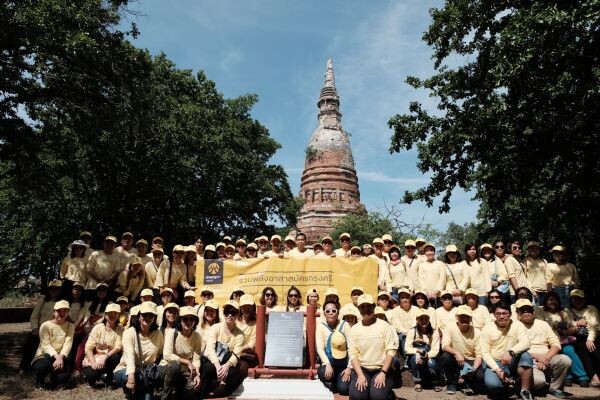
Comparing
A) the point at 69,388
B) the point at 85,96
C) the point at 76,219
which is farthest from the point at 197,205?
the point at 69,388

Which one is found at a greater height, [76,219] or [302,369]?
[76,219]

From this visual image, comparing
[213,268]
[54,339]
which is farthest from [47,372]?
[213,268]

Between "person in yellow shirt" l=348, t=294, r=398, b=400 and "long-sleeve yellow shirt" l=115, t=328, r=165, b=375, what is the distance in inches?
106

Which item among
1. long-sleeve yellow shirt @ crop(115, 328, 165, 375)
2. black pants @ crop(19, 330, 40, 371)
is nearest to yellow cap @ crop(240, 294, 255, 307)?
long-sleeve yellow shirt @ crop(115, 328, 165, 375)

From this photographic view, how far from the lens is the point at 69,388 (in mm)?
7078

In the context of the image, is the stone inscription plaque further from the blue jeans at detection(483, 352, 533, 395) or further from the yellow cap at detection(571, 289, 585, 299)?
the yellow cap at detection(571, 289, 585, 299)

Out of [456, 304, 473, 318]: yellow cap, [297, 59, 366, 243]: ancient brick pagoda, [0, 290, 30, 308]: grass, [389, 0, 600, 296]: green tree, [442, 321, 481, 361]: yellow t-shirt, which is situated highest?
[297, 59, 366, 243]: ancient brick pagoda

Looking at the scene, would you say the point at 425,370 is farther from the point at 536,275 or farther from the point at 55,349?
the point at 55,349

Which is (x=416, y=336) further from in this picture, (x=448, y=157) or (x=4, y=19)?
(x=4, y=19)

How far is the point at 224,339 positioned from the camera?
6719 millimetres

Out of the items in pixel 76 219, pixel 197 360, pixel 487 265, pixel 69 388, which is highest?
pixel 76 219

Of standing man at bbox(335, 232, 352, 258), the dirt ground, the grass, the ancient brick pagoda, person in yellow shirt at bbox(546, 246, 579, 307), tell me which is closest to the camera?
the dirt ground

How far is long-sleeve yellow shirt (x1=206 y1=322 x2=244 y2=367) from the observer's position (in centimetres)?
648

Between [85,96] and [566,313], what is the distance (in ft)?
37.3
